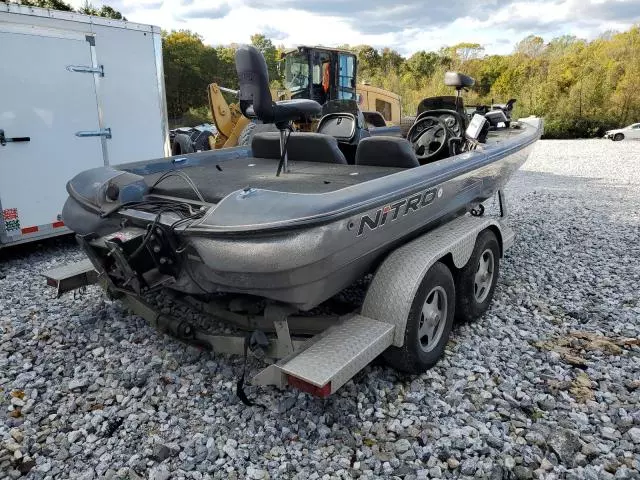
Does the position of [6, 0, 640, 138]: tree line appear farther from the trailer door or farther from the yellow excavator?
the trailer door


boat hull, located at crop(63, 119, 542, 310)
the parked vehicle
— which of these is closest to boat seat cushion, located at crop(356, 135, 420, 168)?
boat hull, located at crop(63, 119, 542, 310)

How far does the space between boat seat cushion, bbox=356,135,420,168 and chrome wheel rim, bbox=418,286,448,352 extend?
885 millimetres

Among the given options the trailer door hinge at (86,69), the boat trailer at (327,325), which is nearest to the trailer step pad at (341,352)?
the boat trailer at (327,325)

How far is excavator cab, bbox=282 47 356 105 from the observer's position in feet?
31.0

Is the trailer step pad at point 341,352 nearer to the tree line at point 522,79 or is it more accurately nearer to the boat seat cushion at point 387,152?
the boat seat cushion at point 387,152

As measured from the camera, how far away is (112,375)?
281 centimetres

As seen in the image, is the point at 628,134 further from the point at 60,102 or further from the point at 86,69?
the point at 60,102

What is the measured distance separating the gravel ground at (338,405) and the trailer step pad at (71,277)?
0.92ft

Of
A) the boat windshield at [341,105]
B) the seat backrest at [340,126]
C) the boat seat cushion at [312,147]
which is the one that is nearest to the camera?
the boat seat cushion at [312,147]

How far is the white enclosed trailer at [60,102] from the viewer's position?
4512mm

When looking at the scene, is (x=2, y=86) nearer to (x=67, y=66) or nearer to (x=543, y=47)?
(x=67, y=66)

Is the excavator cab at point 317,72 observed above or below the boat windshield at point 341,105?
above

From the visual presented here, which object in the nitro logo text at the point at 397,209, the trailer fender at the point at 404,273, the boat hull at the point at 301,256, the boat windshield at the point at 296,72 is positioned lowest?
the trailer fender at the point at 404,273

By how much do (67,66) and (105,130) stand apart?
2.36ft
